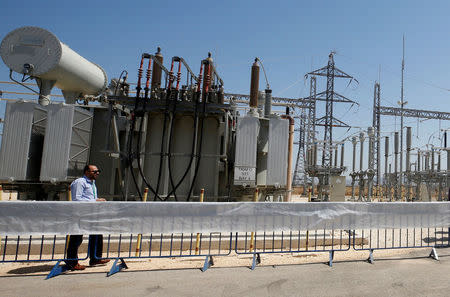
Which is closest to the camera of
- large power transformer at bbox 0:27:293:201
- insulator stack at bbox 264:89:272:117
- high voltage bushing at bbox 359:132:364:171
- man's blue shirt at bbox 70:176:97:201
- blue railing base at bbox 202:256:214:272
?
man's blue shirt at bbox 70:176:97:201

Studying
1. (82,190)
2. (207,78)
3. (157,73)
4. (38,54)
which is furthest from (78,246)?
(157,73)

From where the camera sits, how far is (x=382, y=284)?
18.9ft

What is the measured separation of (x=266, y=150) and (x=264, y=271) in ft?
17.3

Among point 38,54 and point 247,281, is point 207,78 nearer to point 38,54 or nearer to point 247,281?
point 38,54

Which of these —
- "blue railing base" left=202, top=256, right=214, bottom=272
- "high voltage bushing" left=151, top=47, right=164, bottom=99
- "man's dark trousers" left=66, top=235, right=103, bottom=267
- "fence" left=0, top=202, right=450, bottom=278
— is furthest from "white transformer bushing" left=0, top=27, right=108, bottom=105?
"blue railing base" left=202, top=256, right=214, bottom=272

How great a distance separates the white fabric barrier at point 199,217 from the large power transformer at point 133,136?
11.8 feet

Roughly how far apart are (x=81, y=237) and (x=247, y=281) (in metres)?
3.10

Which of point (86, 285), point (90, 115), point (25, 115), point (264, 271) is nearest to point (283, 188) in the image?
point (264, 271)

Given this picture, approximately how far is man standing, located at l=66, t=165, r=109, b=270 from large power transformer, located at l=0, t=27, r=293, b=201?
11.4 feet

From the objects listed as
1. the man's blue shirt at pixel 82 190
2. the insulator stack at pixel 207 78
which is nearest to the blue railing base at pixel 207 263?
the man's blue shirt at pixel 82 190

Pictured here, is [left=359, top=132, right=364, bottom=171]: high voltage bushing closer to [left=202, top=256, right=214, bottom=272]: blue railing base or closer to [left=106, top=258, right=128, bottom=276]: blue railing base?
[left=202, top=256, right=214, bottom=272]: blue railing base

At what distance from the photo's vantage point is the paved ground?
525cm

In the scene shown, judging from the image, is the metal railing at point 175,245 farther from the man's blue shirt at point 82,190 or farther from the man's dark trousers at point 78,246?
the man's blue shirt at point 82,190

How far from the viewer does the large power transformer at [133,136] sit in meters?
10.0
